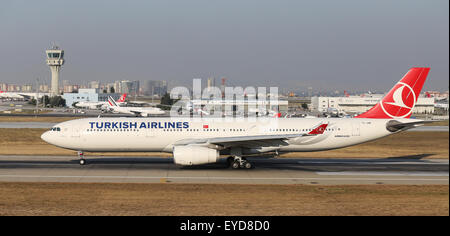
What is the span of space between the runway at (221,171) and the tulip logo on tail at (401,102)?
398cm

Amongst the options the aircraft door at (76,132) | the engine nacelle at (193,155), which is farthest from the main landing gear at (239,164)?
the aircraft door at (76,132)

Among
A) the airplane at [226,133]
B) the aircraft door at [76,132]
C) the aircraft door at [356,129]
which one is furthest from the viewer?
the aircraft door at [356,129]

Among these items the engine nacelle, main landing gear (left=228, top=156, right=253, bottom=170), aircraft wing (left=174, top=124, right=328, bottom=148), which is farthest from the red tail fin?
the engine nacelle

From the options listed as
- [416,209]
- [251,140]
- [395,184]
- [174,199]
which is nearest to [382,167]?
[395,184]

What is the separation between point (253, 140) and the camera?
3097 cm

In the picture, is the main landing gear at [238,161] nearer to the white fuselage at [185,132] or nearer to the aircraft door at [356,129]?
the white fuselage at [185,132]

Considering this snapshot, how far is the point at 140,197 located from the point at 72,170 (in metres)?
10.8

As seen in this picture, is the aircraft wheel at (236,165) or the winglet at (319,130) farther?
the aircraft wheel at (236,165)

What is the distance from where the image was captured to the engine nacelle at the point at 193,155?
3006 centimetres

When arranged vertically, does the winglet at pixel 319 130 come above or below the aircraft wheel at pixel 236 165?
above

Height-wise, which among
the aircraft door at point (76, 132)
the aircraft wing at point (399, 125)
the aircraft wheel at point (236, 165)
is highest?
the aircraft wing at point (399, 125)

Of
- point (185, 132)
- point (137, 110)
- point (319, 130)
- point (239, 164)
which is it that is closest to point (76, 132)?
point (185, 132)

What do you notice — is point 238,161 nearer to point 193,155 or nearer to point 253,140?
point 253,140
